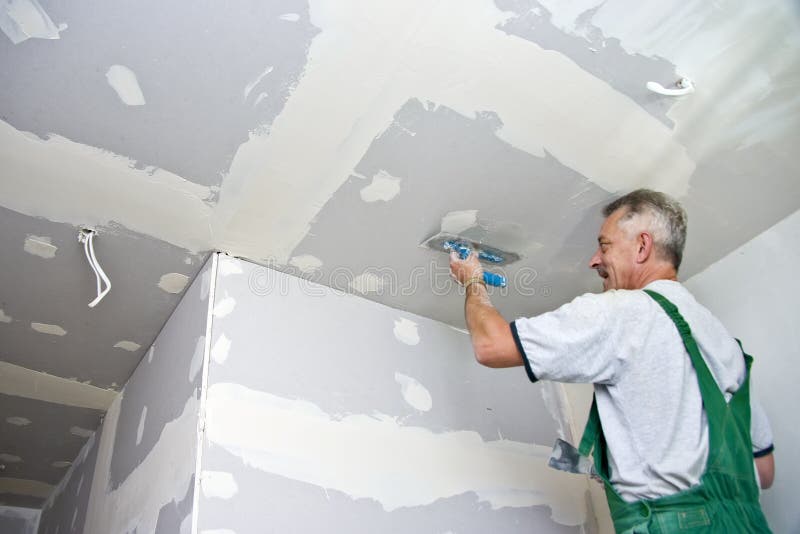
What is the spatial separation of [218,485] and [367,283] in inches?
35.9

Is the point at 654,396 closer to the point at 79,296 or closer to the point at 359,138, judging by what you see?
the point at 359,138

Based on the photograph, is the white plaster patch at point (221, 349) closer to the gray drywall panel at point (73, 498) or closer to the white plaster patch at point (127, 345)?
the white plaster patch at point (127, 345)

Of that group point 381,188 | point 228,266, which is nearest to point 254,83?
point 381,188

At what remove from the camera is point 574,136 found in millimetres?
1949

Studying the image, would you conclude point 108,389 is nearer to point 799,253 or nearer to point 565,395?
point 565,395

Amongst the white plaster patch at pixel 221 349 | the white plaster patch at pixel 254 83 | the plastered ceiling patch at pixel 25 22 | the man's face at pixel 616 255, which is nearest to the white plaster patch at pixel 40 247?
the white plaster patch at pixel 221 349

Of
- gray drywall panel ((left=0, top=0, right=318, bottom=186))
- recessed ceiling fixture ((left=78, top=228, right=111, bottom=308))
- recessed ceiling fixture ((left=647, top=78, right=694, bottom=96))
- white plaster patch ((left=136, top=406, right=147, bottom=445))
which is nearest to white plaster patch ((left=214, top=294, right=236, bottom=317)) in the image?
recessed ceiling fixture ((left=78, top=228, right=111, bottom=308))

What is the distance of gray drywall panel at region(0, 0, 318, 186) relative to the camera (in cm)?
155

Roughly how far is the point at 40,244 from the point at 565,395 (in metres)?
2.04

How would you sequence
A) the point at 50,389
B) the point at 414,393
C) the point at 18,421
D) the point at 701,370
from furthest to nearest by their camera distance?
the point at 18,421
the point at 50,389
the point at 414,393
the point at 701,370

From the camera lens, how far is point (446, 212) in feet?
7.04

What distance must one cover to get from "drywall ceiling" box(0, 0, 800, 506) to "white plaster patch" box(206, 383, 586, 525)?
498 mm

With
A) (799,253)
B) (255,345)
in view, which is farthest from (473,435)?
(799,253)

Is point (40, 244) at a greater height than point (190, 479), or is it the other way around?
point (40, 244)
